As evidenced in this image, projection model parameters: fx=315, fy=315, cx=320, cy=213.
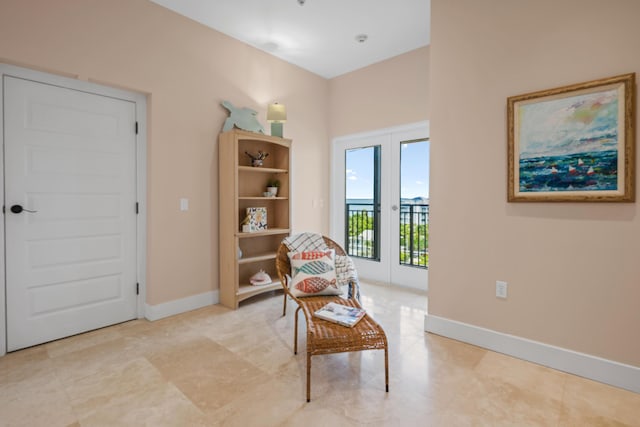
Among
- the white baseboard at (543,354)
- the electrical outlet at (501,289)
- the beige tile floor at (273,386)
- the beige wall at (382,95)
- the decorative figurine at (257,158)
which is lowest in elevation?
the beige tile floor at (273,386)

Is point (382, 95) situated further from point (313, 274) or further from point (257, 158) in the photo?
point (313, 274)

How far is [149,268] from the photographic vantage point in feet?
9.64

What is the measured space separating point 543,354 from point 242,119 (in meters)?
3.39

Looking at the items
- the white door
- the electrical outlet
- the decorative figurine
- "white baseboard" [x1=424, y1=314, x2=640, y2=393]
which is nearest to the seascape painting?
the electrical outlet

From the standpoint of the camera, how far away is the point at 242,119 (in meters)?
3.51

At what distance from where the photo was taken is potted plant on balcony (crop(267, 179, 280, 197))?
375 cm

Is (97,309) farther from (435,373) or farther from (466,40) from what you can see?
(466,40)

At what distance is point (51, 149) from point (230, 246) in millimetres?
1631

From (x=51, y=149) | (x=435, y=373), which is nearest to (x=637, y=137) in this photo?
(x=435, y=373)

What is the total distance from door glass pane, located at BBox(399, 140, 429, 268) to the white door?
9.90 ft

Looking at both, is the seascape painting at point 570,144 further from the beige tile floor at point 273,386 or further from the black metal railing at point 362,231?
the black metal railing at point 362,231

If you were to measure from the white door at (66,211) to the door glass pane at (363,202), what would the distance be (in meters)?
2.75


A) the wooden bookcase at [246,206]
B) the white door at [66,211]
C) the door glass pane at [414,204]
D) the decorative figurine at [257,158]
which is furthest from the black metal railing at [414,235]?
the white door at [66,211]

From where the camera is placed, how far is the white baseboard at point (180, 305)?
2914mm
